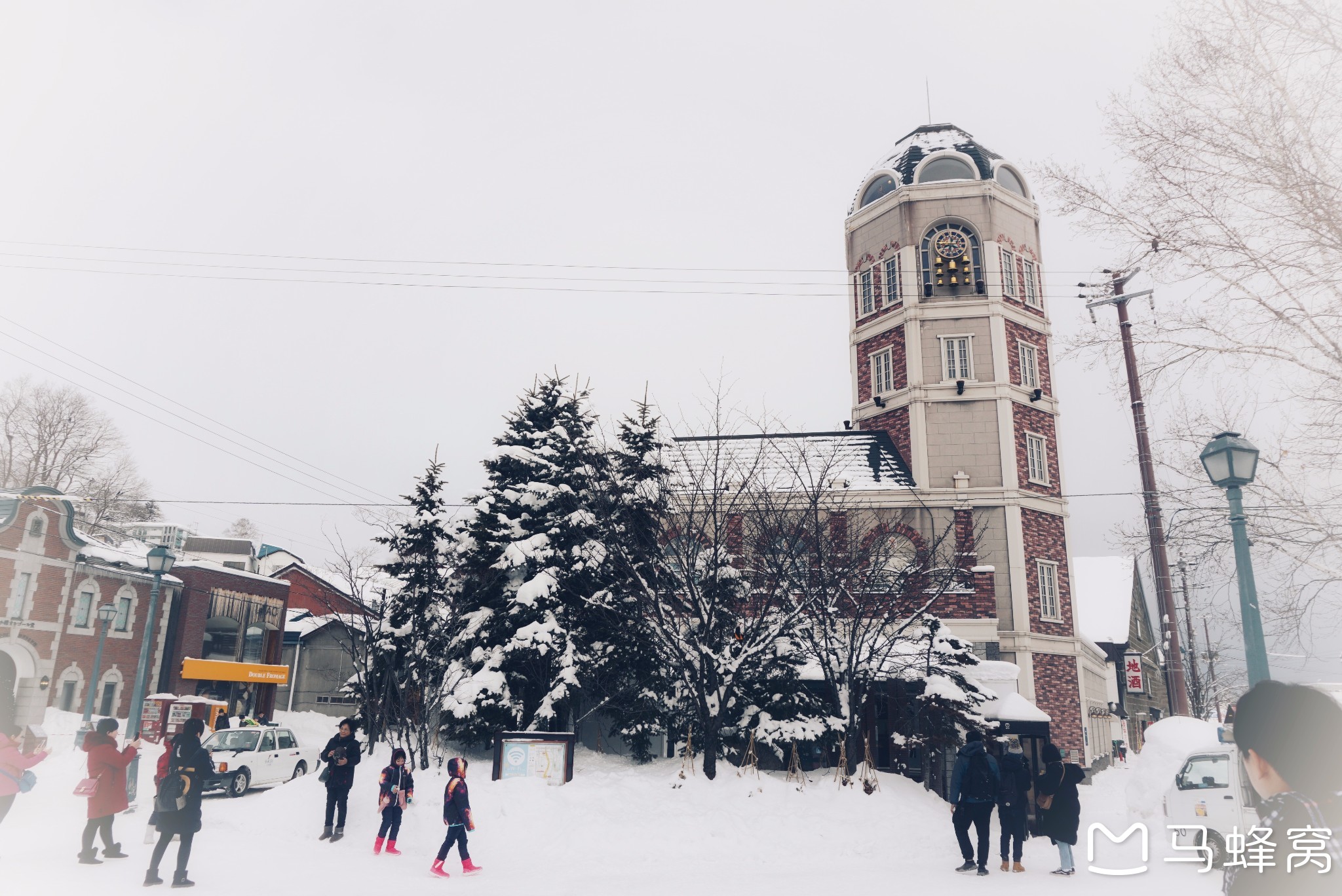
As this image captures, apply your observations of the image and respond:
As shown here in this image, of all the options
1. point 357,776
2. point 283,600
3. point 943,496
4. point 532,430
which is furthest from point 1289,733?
point 283,600

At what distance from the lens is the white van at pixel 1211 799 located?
11.8 metres

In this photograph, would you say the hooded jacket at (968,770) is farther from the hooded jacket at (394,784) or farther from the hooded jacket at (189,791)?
the hooded jacket at (189,791)

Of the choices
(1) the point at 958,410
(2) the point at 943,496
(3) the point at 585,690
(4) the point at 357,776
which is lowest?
(4) the point at 357,776

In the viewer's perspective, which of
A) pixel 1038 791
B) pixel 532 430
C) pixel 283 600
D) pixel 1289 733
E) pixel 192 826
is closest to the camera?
pixel 1289 733

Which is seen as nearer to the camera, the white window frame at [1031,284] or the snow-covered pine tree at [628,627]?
the snow-covered pine tree at [628,627]

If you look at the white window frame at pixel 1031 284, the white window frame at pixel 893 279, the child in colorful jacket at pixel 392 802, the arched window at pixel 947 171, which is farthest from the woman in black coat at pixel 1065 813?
the arched window at pixel 947 171

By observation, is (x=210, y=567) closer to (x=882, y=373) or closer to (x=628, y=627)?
(x=628, y=627)

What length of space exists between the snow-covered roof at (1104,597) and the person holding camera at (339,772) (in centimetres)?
4252

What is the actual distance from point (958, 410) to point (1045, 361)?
437cm

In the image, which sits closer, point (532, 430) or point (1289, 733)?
point (1289, 733)

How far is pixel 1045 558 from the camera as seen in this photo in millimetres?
27828

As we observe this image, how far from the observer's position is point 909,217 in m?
30.2

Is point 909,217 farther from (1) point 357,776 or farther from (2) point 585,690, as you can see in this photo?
(1) point 357,776

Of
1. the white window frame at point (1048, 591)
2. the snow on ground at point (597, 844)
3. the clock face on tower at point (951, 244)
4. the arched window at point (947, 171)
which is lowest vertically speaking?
the snow on ground at point (597, 844)
